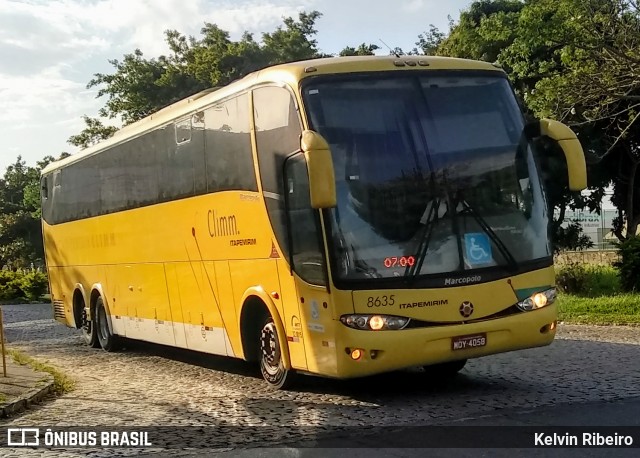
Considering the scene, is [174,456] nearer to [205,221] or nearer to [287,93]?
[287,93]

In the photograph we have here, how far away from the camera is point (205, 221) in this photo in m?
12.3

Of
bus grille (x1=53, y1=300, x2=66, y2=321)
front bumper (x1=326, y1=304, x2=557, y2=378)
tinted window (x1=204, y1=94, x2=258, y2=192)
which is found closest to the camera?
front bumper (x1=326, y1=304, x2=557, y2=378)

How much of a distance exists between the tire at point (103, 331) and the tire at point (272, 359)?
7.32m

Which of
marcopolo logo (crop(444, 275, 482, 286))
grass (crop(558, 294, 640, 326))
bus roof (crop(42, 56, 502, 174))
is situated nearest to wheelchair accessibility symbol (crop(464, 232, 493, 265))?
marcopolo logo (crop(444, 275, 482, 286))

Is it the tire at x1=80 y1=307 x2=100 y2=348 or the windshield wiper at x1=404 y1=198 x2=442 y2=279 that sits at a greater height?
the windshield wiper at x1=404 y1=198 x2=442 y2=279

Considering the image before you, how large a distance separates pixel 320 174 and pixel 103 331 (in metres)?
10.9

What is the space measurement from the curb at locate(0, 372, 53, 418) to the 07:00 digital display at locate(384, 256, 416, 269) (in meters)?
4.46

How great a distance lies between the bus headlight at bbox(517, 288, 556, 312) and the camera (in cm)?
960

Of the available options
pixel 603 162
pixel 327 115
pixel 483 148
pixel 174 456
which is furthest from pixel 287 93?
pixel 603 162

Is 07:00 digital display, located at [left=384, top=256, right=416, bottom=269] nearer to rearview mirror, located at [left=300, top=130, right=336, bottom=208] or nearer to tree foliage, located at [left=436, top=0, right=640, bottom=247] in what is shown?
rearview mirror, located at [left=300, top=130, right=336, bottom=208]

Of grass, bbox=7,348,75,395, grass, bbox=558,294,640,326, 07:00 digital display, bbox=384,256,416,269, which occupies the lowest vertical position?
grass, bbox=558,294,640,326

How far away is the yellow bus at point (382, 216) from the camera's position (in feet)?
29.8

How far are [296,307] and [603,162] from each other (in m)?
19.5
